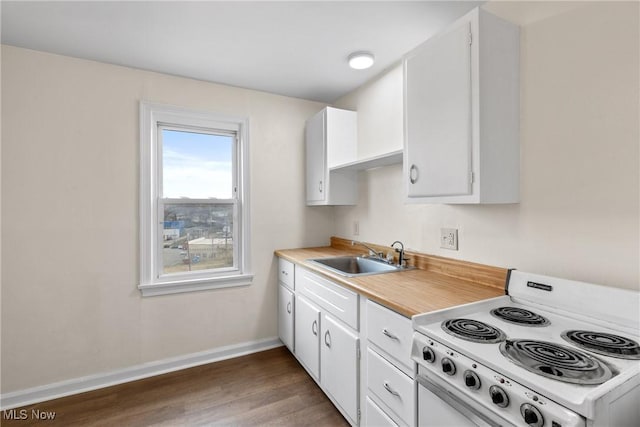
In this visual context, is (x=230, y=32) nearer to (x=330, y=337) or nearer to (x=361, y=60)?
(x=361, y=60)

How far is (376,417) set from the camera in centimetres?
146

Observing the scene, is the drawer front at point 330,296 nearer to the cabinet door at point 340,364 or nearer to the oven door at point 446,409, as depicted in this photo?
the cabinet door at point 340,364

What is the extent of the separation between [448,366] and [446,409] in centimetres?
17

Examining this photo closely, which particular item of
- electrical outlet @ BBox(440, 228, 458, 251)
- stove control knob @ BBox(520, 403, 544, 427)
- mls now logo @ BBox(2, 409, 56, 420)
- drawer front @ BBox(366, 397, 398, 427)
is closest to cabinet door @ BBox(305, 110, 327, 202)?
electrical outlet @ BBox(440, 228, 458, 251)

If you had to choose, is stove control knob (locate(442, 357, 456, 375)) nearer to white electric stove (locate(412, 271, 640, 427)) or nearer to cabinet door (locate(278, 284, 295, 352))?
white electric stove (locate(412, 271, 640, 427))

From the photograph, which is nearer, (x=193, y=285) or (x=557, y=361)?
(x=557, y=361)


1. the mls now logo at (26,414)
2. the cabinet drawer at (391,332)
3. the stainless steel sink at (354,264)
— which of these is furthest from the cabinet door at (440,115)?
the mls now logo at (26,414)

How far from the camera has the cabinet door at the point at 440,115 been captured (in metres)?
1.37

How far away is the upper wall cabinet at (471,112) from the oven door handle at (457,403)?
79 centimetres

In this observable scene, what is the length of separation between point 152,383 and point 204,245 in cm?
111

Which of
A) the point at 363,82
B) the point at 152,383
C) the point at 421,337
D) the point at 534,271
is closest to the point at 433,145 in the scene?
the point at 534,271

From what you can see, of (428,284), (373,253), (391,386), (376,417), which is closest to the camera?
(391,386)

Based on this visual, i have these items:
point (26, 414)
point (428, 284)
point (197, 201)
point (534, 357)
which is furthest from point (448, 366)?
point (26, 414)

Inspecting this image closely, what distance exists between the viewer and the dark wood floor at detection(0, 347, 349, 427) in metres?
1.85
